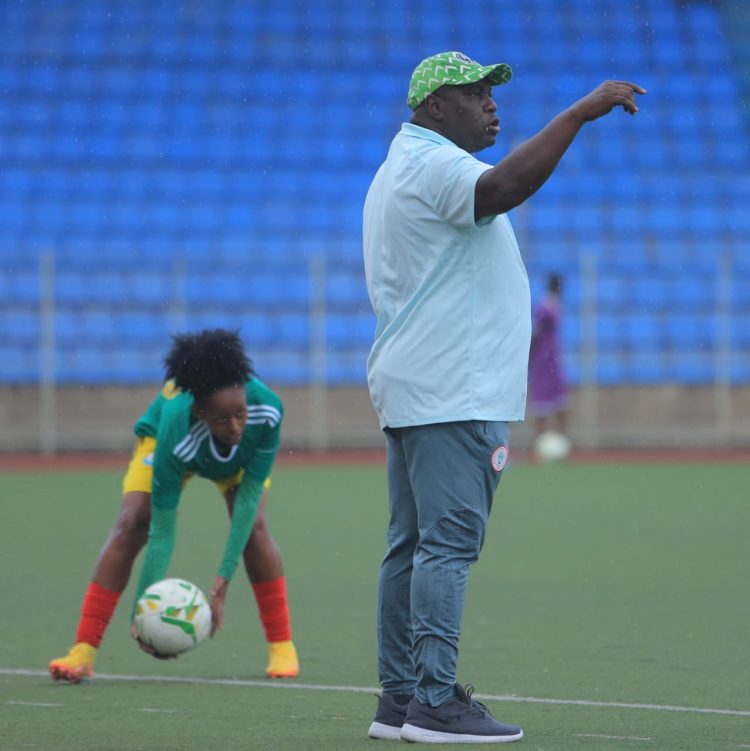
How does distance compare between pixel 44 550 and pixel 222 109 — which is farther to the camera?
pixel 222 109

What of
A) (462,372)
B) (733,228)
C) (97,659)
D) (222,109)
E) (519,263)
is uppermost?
(222,109)

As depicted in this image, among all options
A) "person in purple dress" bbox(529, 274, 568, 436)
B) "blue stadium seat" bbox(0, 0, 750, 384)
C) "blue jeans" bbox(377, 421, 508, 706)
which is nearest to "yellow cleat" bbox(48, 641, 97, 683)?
"blue jeans" bbox(377, 421, 508, 706)

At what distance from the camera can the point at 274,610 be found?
6.84m

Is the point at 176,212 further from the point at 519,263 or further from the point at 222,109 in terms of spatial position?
the point at 519,263

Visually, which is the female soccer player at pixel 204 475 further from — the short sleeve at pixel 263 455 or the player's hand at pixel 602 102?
the player's hand at pixel 602 102

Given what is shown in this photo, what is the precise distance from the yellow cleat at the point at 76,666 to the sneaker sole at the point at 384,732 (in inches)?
70.9

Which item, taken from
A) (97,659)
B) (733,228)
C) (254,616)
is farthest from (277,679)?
(733,228)

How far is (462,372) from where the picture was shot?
4.82m

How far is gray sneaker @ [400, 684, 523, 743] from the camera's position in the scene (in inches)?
190

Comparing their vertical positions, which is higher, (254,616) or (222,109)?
(222,109)

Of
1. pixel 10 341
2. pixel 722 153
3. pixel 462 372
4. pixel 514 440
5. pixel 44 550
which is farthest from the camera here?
pixel 722 153

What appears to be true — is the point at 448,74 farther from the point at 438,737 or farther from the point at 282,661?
the point at 282,661

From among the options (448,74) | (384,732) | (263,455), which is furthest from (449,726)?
(263,455)

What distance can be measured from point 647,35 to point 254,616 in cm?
1835
